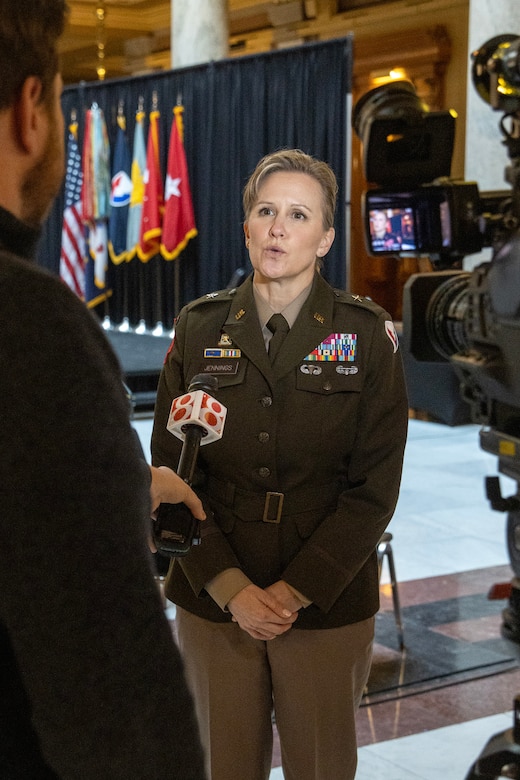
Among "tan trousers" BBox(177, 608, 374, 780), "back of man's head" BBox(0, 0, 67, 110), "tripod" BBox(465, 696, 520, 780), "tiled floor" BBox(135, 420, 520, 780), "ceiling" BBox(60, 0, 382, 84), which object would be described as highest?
"ceiling" BBox(60, 0, 382, 84)

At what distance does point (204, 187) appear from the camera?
33.2 ft

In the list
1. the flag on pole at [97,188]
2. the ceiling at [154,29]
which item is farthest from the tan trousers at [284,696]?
the ceiling at [154,29]

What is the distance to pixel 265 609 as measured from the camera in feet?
6.33

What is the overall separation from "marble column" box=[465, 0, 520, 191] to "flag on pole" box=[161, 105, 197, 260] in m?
3.47

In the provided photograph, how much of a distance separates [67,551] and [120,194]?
407 inches

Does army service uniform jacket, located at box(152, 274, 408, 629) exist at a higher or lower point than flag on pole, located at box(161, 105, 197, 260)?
lower

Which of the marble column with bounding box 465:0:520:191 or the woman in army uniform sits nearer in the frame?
the woman in army uniform

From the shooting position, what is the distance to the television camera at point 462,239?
219 cm

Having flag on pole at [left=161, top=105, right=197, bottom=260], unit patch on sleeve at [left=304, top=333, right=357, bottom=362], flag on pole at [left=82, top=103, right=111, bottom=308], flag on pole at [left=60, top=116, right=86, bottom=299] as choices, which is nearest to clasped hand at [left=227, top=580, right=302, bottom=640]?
unit patch on sleeve at [left=304, top=333, right=357, bottom=362]

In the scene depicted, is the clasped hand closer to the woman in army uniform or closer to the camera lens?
the woman in army uniform

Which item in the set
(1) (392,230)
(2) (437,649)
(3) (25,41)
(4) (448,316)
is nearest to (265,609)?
(4) (448,316)

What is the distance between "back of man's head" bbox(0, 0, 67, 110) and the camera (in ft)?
2.86

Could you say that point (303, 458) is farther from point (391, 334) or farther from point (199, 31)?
point (199, 31)

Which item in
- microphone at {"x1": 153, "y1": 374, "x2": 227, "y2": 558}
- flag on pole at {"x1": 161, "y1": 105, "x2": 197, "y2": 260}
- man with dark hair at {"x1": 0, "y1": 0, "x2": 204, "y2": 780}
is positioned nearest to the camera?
man with dark hair at {"x1": 0, "y1": 0, "x2": 204, "y2": 780}
